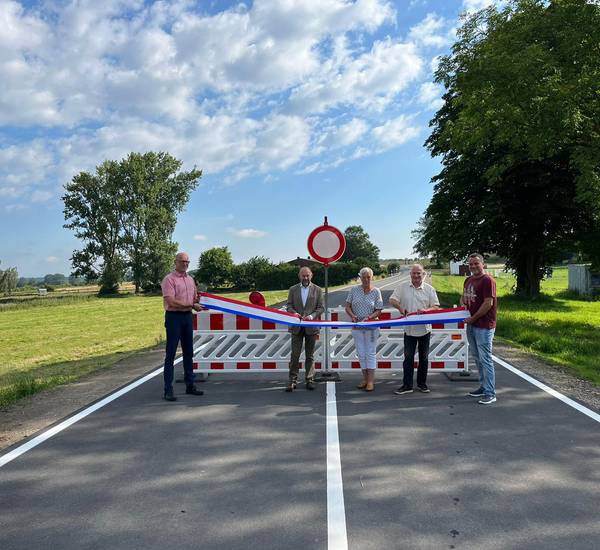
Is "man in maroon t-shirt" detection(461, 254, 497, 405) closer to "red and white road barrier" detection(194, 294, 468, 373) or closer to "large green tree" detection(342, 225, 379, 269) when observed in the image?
"red and white road barrier" detection(194, 294, 468, 373)

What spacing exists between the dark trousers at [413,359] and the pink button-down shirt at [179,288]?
313cm

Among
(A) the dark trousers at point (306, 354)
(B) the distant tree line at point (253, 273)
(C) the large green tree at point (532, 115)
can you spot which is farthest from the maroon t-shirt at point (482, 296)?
(B) the distant tree line at point (253, 273)

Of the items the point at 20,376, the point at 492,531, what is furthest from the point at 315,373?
the point at 20,376

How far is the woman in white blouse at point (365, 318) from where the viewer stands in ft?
24.3

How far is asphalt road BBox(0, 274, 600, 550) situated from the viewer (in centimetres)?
329

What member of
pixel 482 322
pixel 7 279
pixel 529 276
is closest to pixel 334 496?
pixel 482 322

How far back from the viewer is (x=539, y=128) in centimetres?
1461

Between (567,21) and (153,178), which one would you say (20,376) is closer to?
(567,21)

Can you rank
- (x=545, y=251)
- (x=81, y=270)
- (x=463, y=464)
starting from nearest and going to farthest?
(x=463, y=464) < (x=545, y=251) < (x=81, y=270)

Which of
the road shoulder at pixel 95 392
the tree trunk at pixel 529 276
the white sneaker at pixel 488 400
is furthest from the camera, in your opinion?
the tree trunk at pixel 529 276

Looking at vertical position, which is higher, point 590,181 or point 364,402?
point 590,181

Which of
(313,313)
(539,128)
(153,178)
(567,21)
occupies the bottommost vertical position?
(313,313)

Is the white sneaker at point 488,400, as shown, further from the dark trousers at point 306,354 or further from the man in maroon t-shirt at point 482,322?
the dark trousers at point 306,354

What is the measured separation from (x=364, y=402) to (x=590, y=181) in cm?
1101
